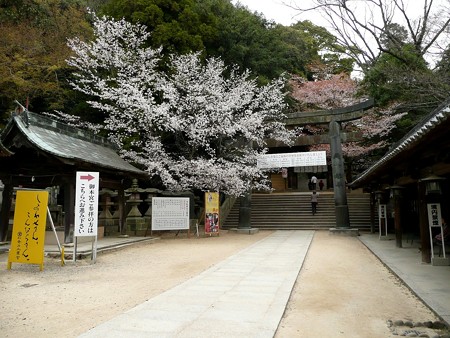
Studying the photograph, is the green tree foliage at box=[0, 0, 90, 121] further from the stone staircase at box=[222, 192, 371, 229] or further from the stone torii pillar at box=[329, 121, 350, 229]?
the stone torii pillar at box=[329, 121, 350, 229]

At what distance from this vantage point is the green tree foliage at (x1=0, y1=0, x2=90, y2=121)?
53.6 feet

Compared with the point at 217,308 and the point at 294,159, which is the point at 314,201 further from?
the point at 217,308

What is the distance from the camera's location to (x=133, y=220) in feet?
48.6

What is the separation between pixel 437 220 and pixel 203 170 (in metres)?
9.76

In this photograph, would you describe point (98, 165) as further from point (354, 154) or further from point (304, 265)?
point (354, 154)

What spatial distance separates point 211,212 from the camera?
607 inches

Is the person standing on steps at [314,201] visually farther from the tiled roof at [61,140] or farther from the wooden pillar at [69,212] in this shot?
the wooden pillar at [69,212]

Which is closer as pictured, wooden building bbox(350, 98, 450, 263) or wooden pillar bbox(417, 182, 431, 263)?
wooden building bbox(350, 98, 450, 263)

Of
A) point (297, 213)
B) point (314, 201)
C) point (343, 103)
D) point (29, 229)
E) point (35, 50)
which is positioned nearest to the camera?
point (29, 229)

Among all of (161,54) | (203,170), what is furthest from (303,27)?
(203,170)

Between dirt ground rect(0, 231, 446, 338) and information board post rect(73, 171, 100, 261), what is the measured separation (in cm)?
87

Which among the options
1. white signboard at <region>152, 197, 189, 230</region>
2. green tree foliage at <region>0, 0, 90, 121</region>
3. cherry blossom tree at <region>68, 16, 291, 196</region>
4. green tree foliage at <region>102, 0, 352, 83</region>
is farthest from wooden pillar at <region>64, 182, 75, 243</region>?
green tree foliage at <region>102, 0, 352, 83</region>

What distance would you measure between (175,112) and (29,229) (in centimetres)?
1007

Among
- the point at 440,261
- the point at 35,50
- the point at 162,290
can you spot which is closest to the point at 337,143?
the point at 440,261
